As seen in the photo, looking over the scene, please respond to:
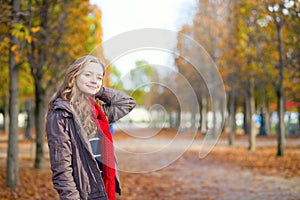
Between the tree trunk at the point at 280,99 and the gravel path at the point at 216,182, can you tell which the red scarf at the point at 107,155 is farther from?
the tree trunk at the point at 280,99

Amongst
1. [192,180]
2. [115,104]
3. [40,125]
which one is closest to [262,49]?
[192,180]

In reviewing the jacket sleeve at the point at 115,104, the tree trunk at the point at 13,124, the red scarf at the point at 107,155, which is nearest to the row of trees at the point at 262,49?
the tree trunk at the point at 13,124

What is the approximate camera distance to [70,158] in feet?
10.0

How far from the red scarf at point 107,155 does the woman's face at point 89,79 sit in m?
0.16

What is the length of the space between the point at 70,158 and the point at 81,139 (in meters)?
0.14

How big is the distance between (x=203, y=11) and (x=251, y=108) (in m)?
10.5

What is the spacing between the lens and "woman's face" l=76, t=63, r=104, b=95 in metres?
3.19

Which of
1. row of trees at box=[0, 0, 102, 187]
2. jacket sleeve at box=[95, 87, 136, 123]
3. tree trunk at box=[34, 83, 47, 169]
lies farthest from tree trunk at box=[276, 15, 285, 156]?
jacket sleeve at box=[95, 87, 136, 123]

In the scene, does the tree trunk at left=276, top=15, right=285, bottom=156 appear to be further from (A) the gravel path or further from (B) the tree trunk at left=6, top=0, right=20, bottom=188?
(B) the tree trunk at left=6, top=0, right=20, bottom=188

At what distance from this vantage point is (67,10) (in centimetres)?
1461

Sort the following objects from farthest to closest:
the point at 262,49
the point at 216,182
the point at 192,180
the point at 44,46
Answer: the point at 262,49, the point at 44,46, the point at 192,180, the point at 216,182

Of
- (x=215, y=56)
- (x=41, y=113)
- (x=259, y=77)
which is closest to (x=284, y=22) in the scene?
(x=259, y=77)

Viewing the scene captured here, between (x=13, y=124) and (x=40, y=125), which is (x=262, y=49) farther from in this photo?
A: (x=13, y=124)

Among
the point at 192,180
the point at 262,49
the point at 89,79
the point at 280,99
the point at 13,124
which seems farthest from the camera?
the point at 262,49
